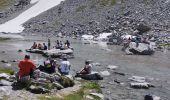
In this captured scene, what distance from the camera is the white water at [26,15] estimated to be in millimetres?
116062

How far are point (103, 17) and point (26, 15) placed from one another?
33393mm

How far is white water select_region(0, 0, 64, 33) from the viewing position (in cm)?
11606

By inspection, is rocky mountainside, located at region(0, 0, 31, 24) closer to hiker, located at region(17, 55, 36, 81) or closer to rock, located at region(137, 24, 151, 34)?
rock, located at region(137, 24, 151, 34)

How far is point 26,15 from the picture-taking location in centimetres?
12656

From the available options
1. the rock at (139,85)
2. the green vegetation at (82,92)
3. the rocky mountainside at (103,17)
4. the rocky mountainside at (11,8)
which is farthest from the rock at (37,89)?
the rocky mountainside at (11,8)

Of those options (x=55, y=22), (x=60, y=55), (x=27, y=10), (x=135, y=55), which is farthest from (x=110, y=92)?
(x=27, y=10)

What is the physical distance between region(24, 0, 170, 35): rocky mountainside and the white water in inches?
142

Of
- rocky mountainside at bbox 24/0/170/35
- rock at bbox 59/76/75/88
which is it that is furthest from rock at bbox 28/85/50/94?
rocky mountainside at bbox 24/0/170/35

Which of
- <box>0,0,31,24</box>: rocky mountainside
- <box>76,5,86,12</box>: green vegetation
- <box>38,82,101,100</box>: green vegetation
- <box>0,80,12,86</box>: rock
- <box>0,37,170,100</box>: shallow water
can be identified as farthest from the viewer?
<box>0,0,31,24</box>: rocky mountainside

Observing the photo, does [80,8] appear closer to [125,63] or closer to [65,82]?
[125,63]

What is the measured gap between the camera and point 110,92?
112 ft

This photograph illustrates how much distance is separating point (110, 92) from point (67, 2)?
300 feet

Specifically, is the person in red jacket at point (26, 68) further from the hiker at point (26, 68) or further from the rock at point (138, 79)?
the rock at point (138, 79)

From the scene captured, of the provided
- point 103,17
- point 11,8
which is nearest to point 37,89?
point 103,17
